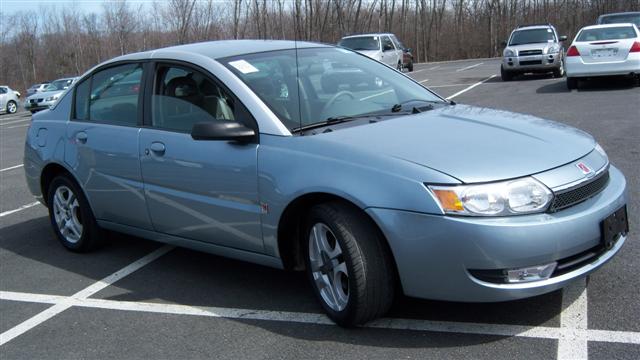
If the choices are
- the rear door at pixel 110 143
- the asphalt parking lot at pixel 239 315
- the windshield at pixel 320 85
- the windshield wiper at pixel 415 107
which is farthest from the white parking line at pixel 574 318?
the rear door at pixel 110 143

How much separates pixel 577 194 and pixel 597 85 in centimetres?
1391

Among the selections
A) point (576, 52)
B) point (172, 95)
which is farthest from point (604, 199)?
point (576, 52)

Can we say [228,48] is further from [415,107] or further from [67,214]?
[67,214]

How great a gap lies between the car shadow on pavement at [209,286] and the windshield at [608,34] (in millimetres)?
12867

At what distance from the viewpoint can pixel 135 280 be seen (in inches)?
195

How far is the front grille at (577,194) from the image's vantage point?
335 centimetres

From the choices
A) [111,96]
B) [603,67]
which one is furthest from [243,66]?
[603,67]

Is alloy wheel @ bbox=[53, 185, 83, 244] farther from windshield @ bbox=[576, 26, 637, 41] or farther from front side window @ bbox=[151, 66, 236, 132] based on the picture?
windshield @ bbox=[576, 26, 637, 41]

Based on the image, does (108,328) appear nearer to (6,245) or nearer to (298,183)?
(298,183)

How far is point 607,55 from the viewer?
1477 cm

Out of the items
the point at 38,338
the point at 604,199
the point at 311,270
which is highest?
the point at 604,199

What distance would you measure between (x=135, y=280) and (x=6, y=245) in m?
1.99

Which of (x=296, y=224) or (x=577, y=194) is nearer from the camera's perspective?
(x=577, y=194)

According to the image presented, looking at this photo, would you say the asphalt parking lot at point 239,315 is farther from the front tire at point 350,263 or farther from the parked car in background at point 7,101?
the parked car in background at point 7,101
